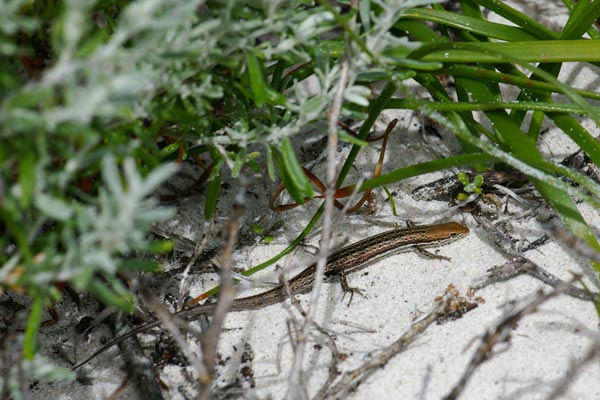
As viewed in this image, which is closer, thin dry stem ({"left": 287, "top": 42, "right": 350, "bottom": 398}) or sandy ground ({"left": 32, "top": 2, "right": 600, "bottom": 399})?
thin dry stem ({"left": 287, "top": 42, "right": 350, "bottom": 398})

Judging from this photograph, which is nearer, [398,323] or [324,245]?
[324,245]

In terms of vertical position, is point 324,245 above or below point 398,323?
above

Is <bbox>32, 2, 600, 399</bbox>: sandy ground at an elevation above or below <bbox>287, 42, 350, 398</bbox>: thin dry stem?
below

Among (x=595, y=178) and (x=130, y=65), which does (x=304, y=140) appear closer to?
(x=595, y=178)

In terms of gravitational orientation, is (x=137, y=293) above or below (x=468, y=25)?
below

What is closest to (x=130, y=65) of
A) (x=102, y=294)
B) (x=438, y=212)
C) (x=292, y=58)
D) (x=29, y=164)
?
(x=29, y=164)

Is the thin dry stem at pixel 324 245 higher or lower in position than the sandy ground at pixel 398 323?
higher

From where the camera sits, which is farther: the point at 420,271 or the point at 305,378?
the point at 420,271

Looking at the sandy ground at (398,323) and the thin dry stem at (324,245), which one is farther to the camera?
the sandy ground at (398,323)
